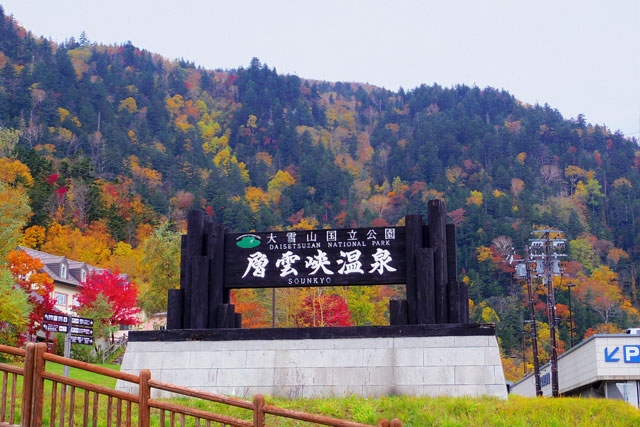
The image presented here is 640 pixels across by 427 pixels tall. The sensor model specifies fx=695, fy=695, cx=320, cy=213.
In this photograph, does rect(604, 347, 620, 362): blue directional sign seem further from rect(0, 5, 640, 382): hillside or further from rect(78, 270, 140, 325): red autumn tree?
rect(78, 270, 140, 325): red autumn tree

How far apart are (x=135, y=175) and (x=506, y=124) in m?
90.1

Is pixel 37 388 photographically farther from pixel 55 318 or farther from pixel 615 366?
pixel 615 366

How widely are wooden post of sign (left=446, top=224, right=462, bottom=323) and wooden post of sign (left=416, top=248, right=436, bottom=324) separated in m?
0.41

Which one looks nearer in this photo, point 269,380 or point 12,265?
point 269,380

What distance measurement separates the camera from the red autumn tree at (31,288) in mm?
33031

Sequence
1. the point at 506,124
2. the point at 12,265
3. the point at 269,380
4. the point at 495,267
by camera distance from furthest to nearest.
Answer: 1. the point at 506,124
2. the point at 495,267
3. the point at 12,265
4. the point at 269,380

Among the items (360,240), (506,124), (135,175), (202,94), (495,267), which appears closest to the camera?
→ (360,240)

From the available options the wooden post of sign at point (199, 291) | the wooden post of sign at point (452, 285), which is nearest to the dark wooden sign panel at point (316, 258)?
the wooden post of sign at point (199, 291)

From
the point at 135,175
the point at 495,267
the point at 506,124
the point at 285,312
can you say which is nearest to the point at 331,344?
the point at 285,312

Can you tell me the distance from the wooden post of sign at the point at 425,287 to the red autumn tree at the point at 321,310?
1096 inches

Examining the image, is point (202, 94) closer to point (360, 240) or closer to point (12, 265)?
point (12, 265)

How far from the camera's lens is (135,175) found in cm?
A: 10994

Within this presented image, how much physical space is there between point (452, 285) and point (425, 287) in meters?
0.65

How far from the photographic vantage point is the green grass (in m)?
13.5
